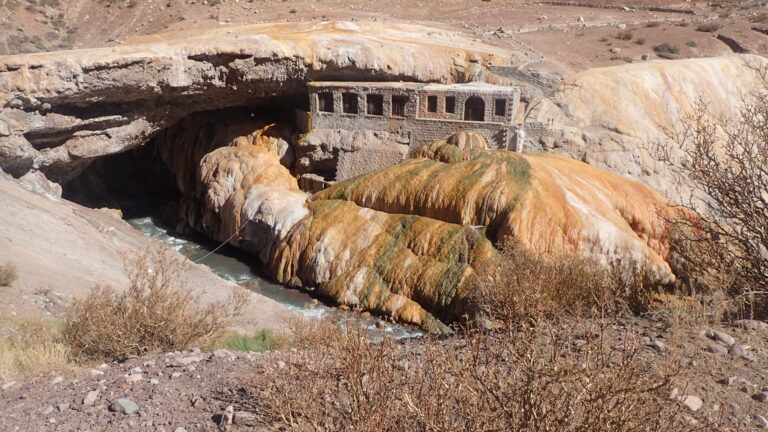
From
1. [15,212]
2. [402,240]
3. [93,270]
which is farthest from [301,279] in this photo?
[15,212]

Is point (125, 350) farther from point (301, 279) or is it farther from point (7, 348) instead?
point (301, 279)

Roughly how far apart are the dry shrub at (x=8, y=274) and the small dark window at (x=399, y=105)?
15.0m

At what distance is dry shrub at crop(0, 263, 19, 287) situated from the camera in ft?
37.3

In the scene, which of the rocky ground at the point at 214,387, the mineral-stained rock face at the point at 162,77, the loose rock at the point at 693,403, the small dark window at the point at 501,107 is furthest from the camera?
the small dark window at the point at 501,107

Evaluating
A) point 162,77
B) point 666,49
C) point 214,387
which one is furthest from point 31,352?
point 666,49

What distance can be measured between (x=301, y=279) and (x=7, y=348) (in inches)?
519

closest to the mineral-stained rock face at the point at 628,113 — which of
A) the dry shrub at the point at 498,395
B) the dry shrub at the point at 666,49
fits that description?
the dry shrub at the point at 666,49

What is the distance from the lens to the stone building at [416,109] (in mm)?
21875

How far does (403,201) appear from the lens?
66.0ft

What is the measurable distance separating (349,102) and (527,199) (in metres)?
9.66

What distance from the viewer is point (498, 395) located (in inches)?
165

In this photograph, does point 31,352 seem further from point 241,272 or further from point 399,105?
point 399,105

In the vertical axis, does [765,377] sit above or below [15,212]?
above

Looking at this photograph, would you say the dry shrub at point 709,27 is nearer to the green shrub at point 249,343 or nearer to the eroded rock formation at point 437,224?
the eroded rock formation at point 437,224
